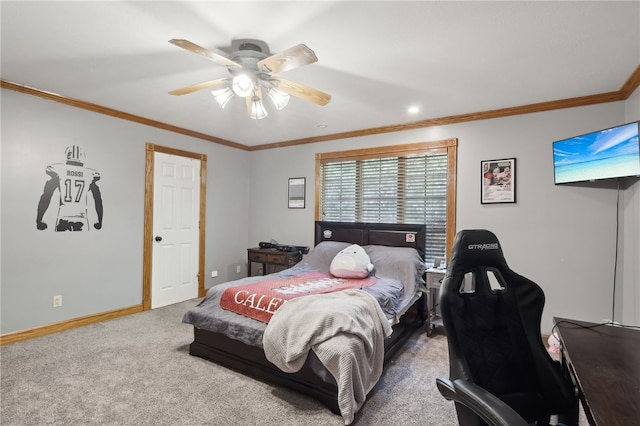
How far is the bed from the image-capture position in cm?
208

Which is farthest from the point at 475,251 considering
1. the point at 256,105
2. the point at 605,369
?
the point at 256,105

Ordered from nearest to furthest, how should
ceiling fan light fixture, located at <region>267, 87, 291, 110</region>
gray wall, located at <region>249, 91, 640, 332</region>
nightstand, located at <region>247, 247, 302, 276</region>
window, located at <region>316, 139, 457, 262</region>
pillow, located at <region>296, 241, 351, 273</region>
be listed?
ceiling fan light fixture, located at <region>267, 87, 291, 110</region> → gray wall, located at <region>249, 91, 640, 332</region> → window, located at <region>316, 139, 457, 262</region> → pillow, located at <region>296, 241, 351, 273</region> → nightstand, located at <region>247, 247, 302, 276</region>

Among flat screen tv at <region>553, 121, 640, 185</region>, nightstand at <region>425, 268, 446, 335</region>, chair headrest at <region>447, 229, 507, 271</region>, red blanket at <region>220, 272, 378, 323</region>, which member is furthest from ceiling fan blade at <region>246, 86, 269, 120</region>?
flat screen tv at <region>553, 121, 640, 185</region>

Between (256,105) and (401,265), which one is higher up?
(256,105)

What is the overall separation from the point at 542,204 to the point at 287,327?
9.66ft

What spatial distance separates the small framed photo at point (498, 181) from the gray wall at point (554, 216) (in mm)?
60

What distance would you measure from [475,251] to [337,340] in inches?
41.7

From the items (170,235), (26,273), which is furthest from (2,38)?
(170,235)

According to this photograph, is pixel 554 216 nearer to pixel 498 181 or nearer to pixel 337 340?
pixel 498 181

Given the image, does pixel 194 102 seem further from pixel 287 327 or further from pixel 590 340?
pixel 590 340

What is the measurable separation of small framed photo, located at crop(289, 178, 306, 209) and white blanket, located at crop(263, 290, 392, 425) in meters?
2.74

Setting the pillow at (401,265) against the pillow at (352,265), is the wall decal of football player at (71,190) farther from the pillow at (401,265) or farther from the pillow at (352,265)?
the pillow at (401,265)

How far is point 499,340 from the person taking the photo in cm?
141

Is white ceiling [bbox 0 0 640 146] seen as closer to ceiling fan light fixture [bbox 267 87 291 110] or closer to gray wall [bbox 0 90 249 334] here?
ceiling fan light fixture [bbox 267 87 291 110]
